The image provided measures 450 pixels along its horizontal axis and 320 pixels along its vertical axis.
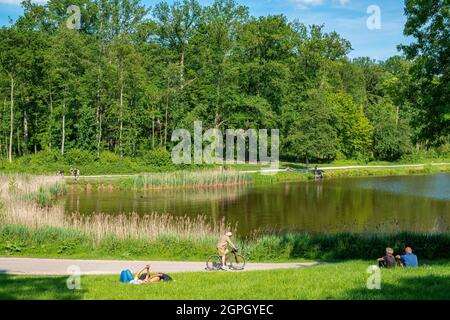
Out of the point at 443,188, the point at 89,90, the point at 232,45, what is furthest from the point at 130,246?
the point at 232,45

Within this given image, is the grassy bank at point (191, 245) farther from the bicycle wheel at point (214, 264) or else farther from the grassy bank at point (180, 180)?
the grassy bank at point (180, 180)

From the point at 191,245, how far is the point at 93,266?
4.51 metres

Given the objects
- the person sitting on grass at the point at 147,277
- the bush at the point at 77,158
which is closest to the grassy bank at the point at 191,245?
the person sitting on grass at the point at 147,277

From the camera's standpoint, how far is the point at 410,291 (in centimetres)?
1044

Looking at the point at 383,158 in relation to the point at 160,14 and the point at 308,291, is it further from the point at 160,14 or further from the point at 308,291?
the point at 308,291

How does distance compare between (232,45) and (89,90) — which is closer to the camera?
(89,90)

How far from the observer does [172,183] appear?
149 ft

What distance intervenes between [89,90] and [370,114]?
4432 cm

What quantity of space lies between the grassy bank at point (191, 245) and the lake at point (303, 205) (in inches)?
195

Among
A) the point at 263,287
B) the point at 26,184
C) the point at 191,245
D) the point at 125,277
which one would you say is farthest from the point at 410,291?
the point at 26,184

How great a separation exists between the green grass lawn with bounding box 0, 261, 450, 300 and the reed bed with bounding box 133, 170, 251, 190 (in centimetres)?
3127

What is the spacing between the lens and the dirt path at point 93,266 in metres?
16.5

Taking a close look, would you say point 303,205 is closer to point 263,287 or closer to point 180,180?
point 180,180

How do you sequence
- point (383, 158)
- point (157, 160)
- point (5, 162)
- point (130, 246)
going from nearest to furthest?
point (130, 246)
point (5, 162)
point (157, 160)
point (383, 158)
